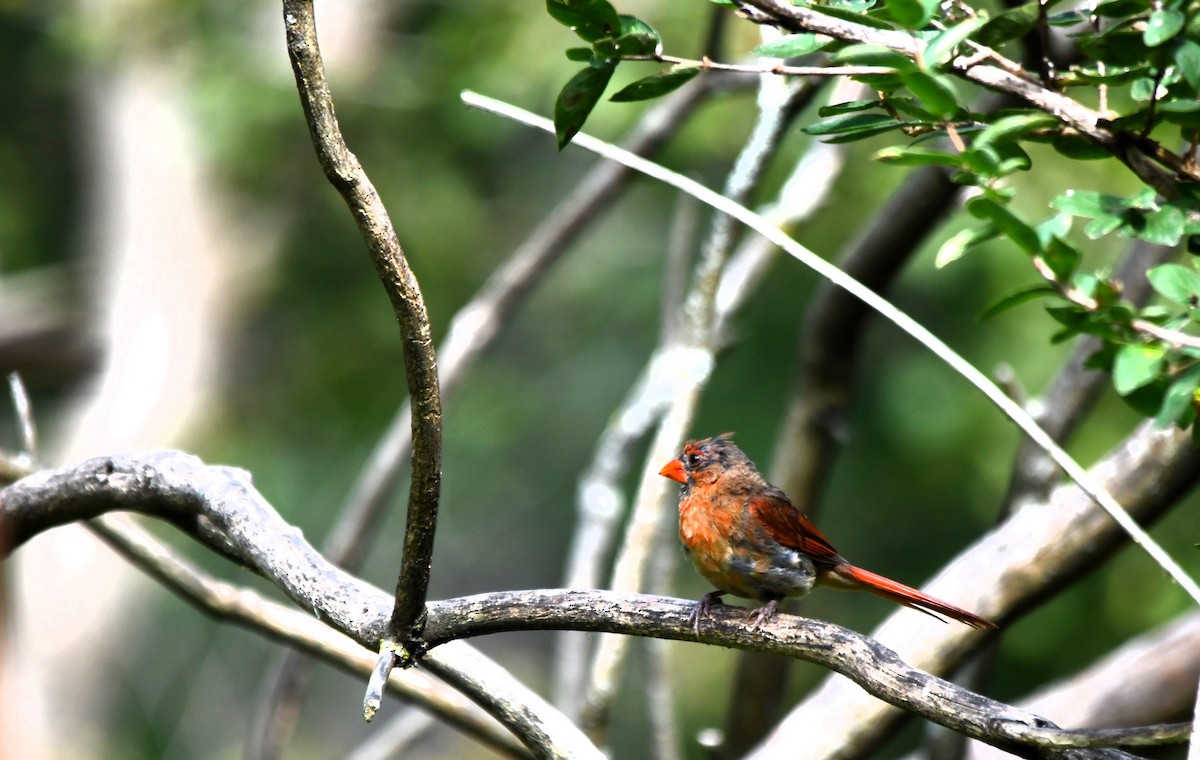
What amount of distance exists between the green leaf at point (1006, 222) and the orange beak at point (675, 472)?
1533 mm

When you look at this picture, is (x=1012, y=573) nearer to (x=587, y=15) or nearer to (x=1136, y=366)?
(x=1136, y=366)

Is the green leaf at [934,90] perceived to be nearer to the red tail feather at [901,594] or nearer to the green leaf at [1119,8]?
the green leaf at [1119,8]

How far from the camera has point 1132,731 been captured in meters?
1.33

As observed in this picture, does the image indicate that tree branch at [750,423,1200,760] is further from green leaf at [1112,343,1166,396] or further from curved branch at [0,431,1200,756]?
green leaf at [1112,343,1166,396]

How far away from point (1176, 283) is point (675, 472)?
5.15ft

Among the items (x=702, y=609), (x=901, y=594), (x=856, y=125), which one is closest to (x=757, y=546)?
(x=901, y=594)

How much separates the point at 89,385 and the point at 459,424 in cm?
294

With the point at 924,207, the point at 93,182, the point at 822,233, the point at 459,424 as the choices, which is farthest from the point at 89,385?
the point at 924,207

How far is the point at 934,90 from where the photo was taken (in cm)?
115

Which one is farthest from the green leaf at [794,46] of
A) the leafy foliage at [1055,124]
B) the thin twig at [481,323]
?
the thin twig at [481,323]

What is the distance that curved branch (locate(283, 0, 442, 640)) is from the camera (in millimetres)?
1294

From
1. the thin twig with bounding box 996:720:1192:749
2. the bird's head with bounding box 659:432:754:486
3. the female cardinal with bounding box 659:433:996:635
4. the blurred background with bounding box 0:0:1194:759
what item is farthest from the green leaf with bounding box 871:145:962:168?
the blurred background with bounding box 0:0:1194:759

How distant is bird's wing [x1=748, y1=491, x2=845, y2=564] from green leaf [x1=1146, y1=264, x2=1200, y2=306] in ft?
4.03

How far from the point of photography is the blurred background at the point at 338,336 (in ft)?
22.4
